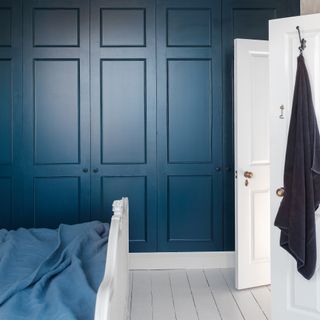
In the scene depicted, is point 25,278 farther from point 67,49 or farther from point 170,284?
point 67,49

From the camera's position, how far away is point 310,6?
8.93ft

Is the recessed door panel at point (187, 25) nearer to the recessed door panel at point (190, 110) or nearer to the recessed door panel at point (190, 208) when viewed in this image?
the recessed door panel at point (190, 110)

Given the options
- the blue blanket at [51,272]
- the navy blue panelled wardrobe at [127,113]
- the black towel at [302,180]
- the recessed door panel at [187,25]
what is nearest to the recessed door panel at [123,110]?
the navy blue panelled wardrobe at [127,113]

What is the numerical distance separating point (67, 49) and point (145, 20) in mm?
740

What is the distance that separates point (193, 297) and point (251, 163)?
1.14 metres

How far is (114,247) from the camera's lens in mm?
1561

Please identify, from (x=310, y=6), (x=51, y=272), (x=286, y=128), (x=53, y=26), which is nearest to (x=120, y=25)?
(x=53, y=26)

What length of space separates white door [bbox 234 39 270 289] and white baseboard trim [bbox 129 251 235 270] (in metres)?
0.46

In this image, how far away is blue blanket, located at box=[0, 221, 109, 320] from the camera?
145cm

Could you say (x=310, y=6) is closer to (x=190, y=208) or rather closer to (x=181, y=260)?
(x=190, y=208)

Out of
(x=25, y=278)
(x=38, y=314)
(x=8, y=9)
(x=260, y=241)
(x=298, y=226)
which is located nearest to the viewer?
(x=38, y=314)

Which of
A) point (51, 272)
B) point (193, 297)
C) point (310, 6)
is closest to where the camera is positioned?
point (51, 272)

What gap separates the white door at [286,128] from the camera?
94.0 inches

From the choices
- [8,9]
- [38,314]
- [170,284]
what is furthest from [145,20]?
[38,314]
